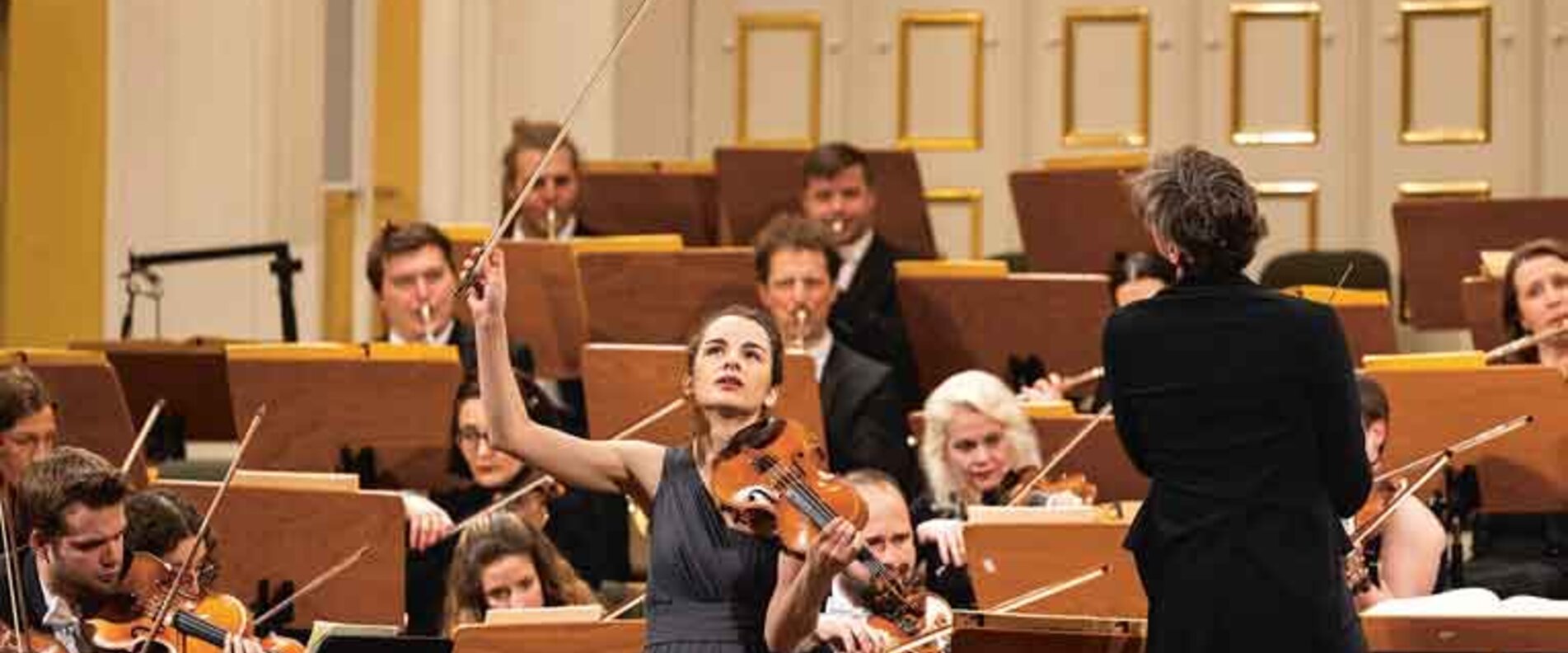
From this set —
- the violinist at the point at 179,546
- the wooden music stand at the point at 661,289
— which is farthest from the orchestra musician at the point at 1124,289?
the violinist at the point at 179,546

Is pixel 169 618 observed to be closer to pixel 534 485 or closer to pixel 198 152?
pixel 534 485

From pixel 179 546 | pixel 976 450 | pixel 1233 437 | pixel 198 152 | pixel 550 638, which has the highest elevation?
pixel 198 152

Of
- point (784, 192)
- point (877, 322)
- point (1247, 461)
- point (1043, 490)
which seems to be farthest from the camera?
point (784, 192)

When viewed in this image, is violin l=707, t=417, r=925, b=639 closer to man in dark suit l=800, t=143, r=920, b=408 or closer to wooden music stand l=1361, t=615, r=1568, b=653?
wooden music stand l=1361, t=615, r=1568, b=653

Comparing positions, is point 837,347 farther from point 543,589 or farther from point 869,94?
point 869,94

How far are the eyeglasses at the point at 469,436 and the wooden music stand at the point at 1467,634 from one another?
6.96 feet

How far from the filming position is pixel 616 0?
26.2ft

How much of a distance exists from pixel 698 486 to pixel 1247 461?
0.81 meters

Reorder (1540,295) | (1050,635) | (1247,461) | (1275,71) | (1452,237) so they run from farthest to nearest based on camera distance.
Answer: (1275,71)
(1452,237)
(1540,295)
(1050,635)
(1247,461)

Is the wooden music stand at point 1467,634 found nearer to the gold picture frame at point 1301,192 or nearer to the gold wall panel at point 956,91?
the gold picture frame at point 1301,192

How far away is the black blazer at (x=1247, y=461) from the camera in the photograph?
3.18 meters

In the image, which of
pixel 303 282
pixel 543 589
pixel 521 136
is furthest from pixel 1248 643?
pixel 303 282

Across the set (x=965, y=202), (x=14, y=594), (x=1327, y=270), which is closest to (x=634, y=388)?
(x=14, y=594)

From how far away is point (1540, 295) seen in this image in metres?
5.28
